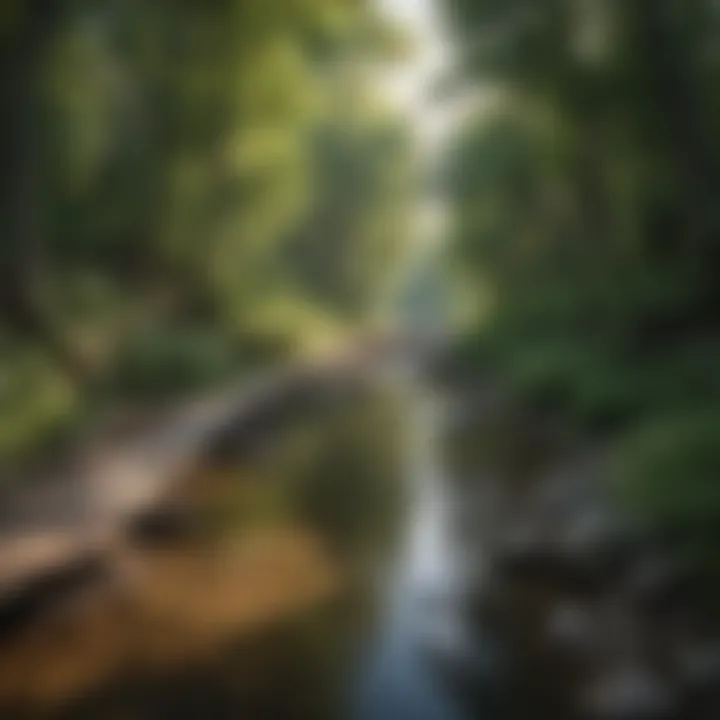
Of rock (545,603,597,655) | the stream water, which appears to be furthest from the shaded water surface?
rock (545,603,597,655)

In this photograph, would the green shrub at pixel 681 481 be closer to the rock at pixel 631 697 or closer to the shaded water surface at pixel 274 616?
the rock at pixel 631 697

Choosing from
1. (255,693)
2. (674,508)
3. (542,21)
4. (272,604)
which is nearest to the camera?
(255,693)

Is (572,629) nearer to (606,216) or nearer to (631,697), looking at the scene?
(631,697)

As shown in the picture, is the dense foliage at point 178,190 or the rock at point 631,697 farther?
the dense foliage at point 178,190

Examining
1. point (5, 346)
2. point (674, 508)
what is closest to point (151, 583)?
point (5, 346)

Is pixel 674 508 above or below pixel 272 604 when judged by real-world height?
below

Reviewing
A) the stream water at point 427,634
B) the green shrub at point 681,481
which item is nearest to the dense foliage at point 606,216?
the green shrub at point 681,481

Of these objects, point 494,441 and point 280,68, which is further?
point 280,68

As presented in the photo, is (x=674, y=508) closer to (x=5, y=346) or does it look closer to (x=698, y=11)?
(x=698, y=11)

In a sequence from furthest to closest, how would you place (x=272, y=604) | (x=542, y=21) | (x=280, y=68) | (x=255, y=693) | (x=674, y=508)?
1. (x=280, y=68)
2. (x=542, y=21)
3. (x=272, y=604)
4. (x=674, y=508)
5. (x=255, y=693)

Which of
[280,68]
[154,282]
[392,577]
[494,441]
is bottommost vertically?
[392,577]

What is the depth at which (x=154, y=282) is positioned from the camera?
2658 millimetres

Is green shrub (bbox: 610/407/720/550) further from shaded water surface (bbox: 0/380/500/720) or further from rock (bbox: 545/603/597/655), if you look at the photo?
shaded water surface (bbox: 0/380/500/720)

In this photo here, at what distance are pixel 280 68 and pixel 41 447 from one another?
1.20 meters
